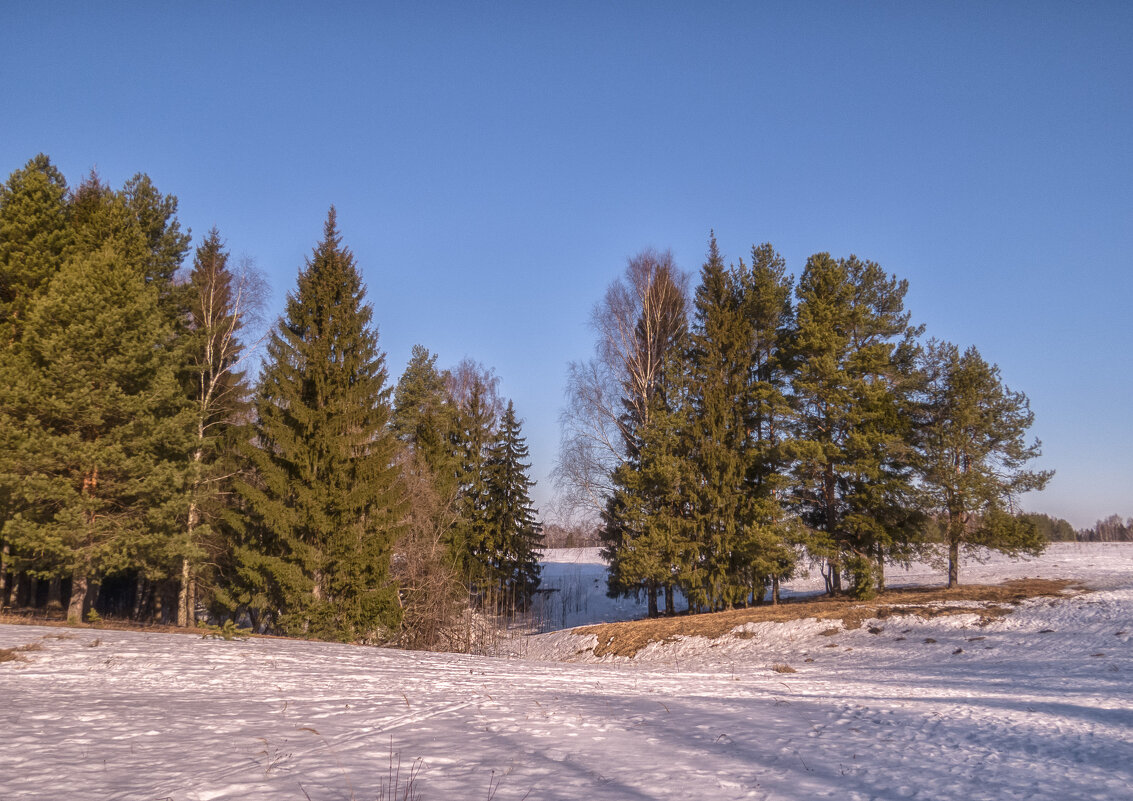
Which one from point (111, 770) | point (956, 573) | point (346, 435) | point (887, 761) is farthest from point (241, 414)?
point (956, 573)

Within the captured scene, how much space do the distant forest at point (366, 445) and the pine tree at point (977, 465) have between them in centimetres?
9

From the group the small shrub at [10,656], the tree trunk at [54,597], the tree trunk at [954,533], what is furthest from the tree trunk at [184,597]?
the tree trunk at [954,533]

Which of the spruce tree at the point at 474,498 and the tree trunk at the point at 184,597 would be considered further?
the spruce tree at the point at 474,498

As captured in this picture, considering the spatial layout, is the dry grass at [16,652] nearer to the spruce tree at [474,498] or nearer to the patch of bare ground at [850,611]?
the patch of bare ground at [850,611]

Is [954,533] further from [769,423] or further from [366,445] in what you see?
[366,445]

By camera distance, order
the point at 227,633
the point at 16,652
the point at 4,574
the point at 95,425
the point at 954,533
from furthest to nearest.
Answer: the point at 954,533 → the point at 4,574 → the point at 95,425 → the point at 227,633 → the point at 16,652

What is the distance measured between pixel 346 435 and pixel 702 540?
13883mm

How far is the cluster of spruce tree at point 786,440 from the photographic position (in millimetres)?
22656

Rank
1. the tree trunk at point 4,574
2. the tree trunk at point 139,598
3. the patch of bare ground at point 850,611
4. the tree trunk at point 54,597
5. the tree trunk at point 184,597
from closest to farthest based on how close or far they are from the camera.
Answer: the tree trunk at point 4,574 < the patch of bare ground at point 850,611 < the tree trunk at point 184,597 < the tree trunk at point 54,597 < the tree trunk at point 139,598

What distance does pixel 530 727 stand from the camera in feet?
21.6

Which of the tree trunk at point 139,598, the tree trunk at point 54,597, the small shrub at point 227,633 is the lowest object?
the tree trunk at point 139,598

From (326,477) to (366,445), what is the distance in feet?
4.97

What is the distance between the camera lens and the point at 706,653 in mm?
18531

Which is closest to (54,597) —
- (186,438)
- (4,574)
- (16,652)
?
(4,574)
